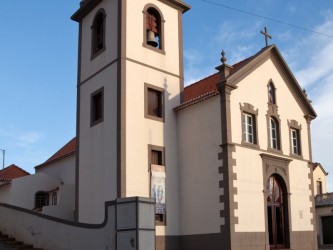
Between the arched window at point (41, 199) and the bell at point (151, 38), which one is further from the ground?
the bell at point (151, 38)

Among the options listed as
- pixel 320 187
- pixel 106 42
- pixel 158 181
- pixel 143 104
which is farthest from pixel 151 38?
pixel 320 187

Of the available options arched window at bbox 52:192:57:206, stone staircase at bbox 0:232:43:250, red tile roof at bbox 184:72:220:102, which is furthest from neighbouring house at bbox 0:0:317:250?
stone staircase at bbox 0:232:43:250

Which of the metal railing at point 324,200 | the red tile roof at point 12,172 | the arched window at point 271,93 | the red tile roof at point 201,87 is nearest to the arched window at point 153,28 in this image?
the red tile roof at point 201,87

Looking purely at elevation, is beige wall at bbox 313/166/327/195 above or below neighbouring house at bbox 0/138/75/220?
above

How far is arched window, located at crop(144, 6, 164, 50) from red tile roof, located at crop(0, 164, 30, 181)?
18446 mm

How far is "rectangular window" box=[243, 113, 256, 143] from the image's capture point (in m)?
22.2

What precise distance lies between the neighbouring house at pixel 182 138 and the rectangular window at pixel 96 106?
5cm

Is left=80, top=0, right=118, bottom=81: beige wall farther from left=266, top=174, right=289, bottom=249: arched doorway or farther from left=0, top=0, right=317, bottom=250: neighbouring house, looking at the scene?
left=266, top=174, right=289, bottom=249: arched doorway

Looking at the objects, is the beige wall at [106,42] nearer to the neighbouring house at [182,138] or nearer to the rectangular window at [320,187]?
the neighbouring house at [182,138]

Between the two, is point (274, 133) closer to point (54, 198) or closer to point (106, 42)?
point (106, 42)

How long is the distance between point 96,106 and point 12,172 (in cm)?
1719

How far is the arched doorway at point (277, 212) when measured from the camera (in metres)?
22.6

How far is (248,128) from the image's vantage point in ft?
73.9

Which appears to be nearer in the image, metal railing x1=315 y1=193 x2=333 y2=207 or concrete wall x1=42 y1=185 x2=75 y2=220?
concrete wall x1=42 y1=185 x2=75 y2=220
